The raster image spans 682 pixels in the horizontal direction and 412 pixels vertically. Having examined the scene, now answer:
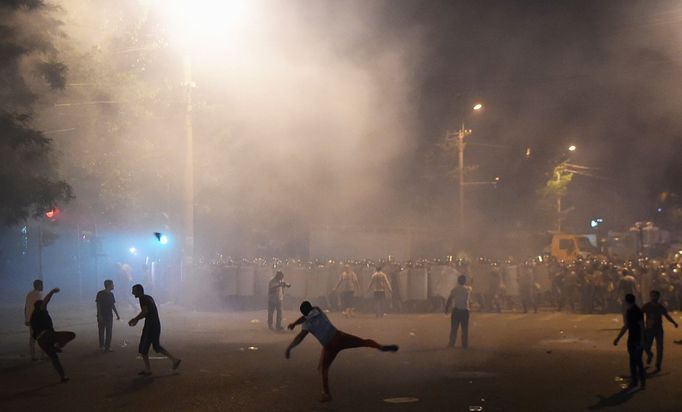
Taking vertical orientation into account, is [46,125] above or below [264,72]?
below

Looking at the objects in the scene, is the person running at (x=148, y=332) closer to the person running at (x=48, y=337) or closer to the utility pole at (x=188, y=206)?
the person running at (x=48, y=337)

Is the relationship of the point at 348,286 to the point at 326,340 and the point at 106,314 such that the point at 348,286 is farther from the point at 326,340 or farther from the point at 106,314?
the point at 326,340

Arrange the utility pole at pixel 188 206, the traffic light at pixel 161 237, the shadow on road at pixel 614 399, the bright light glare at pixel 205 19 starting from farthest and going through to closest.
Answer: the traffic light at pixel 161 237 < the utility pole at pixel 188 206 < the bright light glare at pixel 205 19 < the shadow on road at pixel 614 399

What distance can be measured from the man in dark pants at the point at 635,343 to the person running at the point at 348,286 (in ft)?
35.3

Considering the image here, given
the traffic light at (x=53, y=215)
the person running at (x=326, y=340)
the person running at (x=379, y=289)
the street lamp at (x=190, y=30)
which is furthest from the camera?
the person running at (x=379, y=289)

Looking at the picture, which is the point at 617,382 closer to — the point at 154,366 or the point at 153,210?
the point at 154,366

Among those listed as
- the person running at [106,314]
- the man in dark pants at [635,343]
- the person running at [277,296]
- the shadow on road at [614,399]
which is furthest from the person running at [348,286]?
the shadow on road at [614,399]

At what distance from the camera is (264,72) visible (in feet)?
66.9

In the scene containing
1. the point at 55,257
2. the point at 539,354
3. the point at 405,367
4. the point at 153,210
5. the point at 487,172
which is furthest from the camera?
the point at 487,172

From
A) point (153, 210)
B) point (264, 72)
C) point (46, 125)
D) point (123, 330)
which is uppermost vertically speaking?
point (264, 72)

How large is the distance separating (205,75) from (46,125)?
4.46m

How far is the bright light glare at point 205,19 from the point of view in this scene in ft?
54.8

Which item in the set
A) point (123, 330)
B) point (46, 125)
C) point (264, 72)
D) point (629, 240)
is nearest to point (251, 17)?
point (264, 72)

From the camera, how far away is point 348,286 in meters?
19.7
